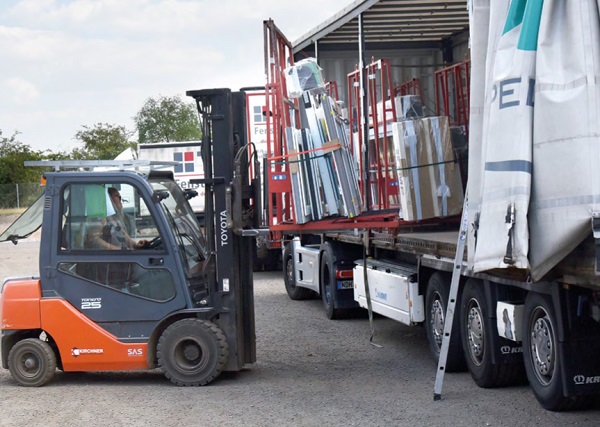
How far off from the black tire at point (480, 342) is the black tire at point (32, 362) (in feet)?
12.5

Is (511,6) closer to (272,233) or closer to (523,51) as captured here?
(523,51)

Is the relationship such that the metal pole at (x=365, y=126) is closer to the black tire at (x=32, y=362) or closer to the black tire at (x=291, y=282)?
the black tire at (x=32, y=362)

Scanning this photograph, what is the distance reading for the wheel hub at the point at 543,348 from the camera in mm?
7633

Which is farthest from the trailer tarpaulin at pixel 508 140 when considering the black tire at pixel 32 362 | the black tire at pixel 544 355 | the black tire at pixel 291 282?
the black tire at pixel 291 282

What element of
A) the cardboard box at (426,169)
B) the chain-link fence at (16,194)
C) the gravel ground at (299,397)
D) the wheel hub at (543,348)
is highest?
the chain-link fence at (16,194)

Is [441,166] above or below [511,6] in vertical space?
below

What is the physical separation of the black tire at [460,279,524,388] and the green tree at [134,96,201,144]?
5260 cm

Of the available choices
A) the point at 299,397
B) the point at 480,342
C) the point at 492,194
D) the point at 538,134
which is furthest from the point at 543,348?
the point at 299,397

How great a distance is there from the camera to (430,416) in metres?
7.96

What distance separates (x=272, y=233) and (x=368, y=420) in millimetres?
2576

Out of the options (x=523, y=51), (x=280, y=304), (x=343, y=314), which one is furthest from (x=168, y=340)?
(x=280, y=304)

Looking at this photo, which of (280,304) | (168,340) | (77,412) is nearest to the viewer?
(77,412)

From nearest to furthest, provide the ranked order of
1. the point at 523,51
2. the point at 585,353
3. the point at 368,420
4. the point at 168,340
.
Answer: the point at 523,51, the point at 585,353, the point at 368,420, the point at 168,340

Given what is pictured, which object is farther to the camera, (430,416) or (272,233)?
(272,233)
